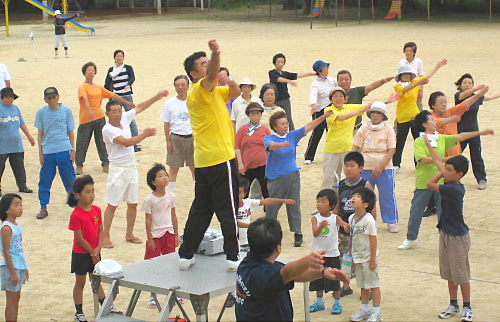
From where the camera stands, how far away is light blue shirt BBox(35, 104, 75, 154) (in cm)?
1134

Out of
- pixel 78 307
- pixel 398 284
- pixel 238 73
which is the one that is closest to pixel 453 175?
pixel 398 284

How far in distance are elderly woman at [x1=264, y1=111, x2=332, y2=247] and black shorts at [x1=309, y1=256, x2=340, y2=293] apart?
6.61ft

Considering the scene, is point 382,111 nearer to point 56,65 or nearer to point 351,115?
point 351,115

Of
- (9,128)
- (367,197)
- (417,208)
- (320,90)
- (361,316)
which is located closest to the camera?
(361,316)

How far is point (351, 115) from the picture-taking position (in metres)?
10.2

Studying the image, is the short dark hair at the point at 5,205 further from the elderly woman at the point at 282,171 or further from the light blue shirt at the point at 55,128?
the light blue shirt at the point at 55,128

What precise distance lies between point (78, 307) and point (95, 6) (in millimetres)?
54153

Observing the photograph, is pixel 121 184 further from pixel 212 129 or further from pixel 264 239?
pixel 264 239

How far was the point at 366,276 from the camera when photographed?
7.57 meters

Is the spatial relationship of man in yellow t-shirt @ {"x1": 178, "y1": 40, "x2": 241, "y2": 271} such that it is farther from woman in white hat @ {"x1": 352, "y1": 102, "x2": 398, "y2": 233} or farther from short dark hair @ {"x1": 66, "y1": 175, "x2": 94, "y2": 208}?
woman in white hat @ {"x1": 352, "y1": 102, "x2": 398, "y2": 233}

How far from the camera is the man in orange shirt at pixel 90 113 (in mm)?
13195

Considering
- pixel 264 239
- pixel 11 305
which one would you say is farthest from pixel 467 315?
pixel 11 305

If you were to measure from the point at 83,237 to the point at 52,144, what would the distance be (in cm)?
386

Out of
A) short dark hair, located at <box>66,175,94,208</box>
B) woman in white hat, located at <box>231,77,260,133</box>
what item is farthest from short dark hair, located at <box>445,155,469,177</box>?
woman in white hat, located at <box>231,77,260,133</box>
